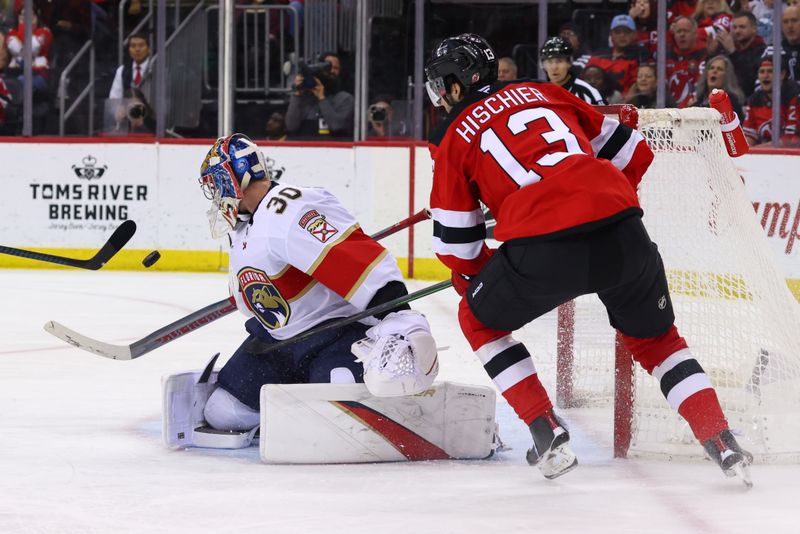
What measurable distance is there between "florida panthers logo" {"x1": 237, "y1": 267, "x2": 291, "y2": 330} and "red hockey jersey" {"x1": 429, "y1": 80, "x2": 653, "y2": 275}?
0.43 metres

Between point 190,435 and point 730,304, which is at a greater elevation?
point 730,304

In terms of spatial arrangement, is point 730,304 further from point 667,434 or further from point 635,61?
point 635,61

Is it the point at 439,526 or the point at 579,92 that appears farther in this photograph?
the point at 579,92

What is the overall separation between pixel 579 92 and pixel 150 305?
209 centimetres

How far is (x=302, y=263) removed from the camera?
254 cm

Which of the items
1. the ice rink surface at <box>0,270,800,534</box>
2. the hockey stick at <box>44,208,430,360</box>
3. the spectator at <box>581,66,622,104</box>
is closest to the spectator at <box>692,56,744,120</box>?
the spectator at <box>581,66,622,104</box>

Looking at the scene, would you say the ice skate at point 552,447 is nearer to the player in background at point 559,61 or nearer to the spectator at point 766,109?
the player in background at point 559,61

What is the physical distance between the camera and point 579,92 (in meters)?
4.96

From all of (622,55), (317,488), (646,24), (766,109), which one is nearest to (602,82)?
(622,55)

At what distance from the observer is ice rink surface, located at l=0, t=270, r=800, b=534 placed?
6.89ft

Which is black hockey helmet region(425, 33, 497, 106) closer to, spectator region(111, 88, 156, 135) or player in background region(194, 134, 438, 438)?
player in background region(194, 134, 438, 438)

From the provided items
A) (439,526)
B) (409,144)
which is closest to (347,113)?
(409,144)

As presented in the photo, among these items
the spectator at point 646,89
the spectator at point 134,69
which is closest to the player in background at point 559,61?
the spectator at point 646,89

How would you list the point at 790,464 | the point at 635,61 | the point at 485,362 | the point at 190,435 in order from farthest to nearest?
the point at 635,61 → the point at 190,435 → the point at 790,464 → the point at 485,362
